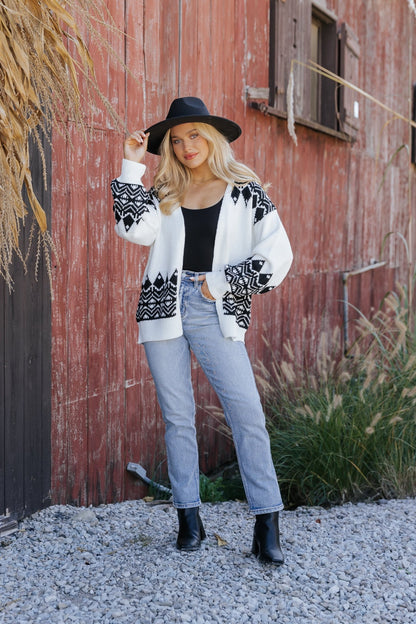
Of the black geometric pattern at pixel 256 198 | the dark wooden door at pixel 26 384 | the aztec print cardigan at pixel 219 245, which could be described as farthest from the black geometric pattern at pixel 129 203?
the dark wooden door at pixel 26 384

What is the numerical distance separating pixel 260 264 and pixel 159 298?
0.42 meters

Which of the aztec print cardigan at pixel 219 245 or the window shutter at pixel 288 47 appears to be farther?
the window shutter at pixel 288 47

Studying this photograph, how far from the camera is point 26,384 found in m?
3.40

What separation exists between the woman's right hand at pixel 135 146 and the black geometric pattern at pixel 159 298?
476mm

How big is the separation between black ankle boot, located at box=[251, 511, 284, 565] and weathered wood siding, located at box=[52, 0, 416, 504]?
3.81 feet

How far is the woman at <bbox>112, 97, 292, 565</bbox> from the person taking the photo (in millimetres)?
2924

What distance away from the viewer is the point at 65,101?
8.63ft

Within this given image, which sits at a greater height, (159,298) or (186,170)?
(186,170)

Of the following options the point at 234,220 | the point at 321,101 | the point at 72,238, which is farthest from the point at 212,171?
the point at 321,101

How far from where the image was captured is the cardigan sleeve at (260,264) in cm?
286

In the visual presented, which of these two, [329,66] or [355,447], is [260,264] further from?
[329,66]

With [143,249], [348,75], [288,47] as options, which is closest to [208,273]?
[143,249]

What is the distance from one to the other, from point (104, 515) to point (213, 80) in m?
2.85

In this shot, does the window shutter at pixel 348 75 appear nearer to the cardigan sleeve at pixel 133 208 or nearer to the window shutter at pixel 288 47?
the window shutter at pixel 288 47
